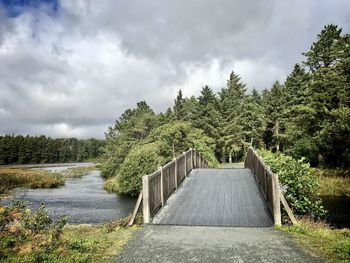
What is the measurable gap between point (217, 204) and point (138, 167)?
2452 cm

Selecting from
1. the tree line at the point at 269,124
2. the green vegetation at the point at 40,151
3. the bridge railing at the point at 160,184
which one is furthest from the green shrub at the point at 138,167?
the green vegetation at the point at 40,151

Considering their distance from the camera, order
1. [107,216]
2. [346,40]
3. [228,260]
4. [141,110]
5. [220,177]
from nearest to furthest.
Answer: [228,260] → [220,177] → [107,216] → [346,40] → [141,110]

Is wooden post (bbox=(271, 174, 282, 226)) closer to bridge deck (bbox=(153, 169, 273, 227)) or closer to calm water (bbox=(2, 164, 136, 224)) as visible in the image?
bridge deck (bbox=(153, 169, 273, 227))

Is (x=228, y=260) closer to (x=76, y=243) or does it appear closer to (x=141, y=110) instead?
(x=76, y=243)

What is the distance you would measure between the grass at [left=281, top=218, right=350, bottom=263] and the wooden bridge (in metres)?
0.68

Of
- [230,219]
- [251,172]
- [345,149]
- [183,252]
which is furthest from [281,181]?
[345,149]

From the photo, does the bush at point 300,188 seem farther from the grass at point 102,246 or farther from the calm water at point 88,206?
the calm water at point 88,206

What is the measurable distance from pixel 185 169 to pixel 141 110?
68589 millimetres

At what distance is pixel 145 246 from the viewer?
6773mm

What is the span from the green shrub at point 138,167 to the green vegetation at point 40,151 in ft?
380

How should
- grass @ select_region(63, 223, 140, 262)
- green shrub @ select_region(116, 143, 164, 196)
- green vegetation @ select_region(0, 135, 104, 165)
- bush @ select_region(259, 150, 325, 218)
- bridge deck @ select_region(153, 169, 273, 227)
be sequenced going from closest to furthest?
grass @ select_region(63, 223, 140, 262) → bridge deck @ select_region(153, 169, 273, 227) → bush @ select_region(259, 150, 325, 218) → green shrub @ select_region(116, 143, 164, 196) → green vegetation @ select_region(0, 135, 104, 165)

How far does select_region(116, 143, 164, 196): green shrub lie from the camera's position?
35.0 m

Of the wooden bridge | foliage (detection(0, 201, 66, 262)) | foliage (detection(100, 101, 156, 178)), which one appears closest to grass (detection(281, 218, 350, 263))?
the wooden bridge

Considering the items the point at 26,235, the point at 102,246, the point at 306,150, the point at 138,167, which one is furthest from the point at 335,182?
the point at 26,235
